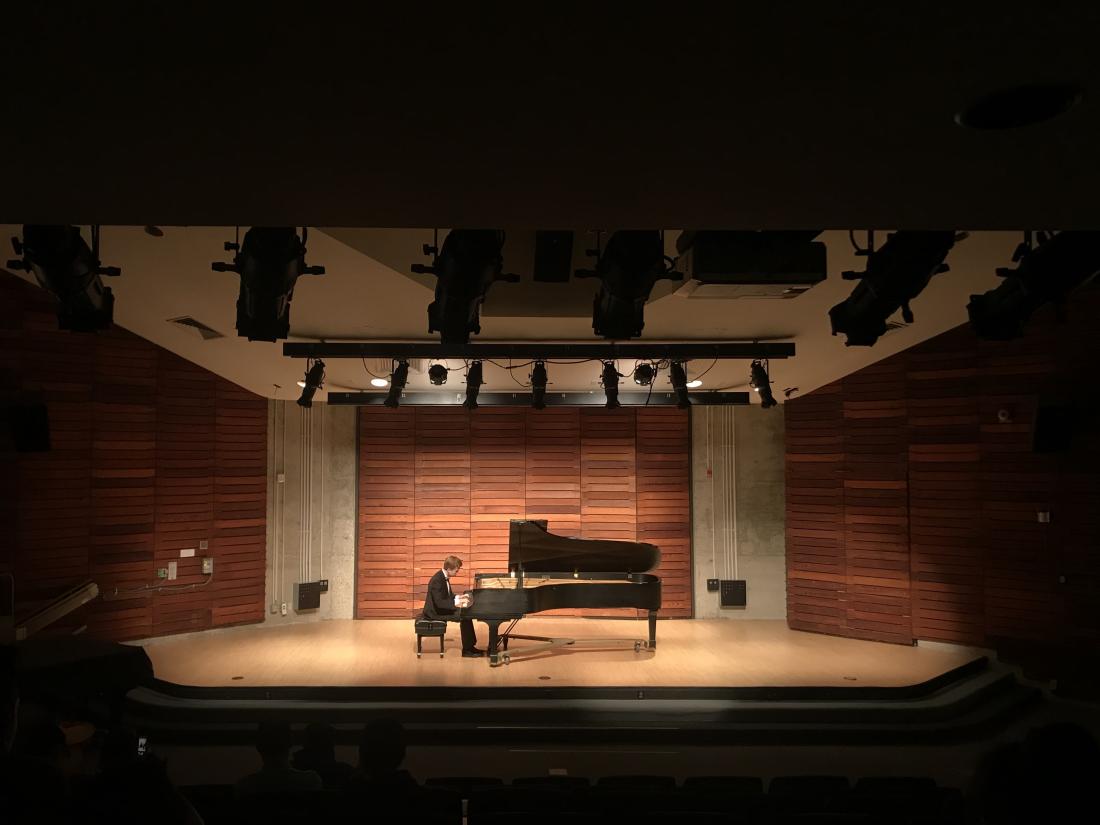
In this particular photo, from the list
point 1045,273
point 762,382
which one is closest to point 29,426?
point 762,382

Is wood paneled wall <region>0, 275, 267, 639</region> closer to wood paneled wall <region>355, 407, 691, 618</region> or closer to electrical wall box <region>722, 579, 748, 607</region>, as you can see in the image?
wood paneled wall <region>355, 407, 691, 618</region>

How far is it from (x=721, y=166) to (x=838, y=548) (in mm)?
9338

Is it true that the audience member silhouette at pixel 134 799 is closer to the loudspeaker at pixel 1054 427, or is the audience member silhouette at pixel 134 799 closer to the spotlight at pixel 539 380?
the spotlight at pixel 539 380

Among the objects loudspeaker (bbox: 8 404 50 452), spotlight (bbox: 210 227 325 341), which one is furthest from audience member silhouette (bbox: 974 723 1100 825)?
loudspeaker (bbox: 8 404 50 452)

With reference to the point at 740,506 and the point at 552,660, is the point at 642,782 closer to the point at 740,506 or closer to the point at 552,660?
the point at 552,660

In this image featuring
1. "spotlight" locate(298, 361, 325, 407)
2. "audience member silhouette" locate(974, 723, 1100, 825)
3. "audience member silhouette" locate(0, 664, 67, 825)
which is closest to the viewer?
"audience member silhouette" locate(974, 723, 1100, 825)

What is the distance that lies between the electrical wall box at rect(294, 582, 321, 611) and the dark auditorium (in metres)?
0.06

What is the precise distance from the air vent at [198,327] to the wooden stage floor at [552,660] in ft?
12.1

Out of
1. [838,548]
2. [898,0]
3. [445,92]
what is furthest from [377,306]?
[838,548]

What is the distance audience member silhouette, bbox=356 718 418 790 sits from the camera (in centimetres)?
314

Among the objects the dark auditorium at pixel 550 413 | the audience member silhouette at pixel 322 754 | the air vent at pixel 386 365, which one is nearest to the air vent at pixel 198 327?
the dark auditorium at pixel 550 413

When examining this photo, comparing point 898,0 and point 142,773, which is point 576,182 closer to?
point 898,0

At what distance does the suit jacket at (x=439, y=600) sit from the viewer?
354 inches

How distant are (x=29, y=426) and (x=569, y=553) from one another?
5779mm
